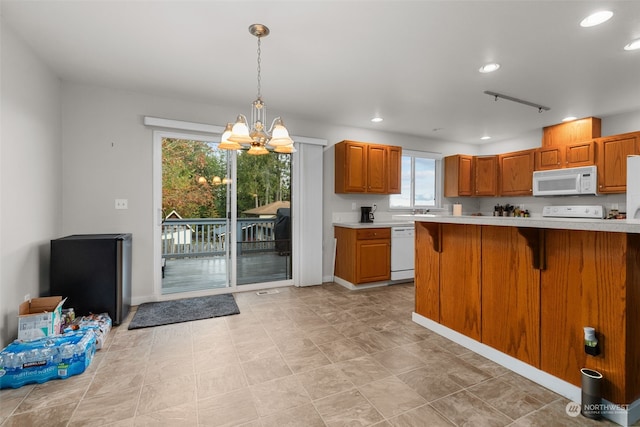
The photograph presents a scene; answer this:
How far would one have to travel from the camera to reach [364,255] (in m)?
4.24

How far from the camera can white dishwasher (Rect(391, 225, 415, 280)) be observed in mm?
4500

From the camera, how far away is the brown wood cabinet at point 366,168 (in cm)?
447

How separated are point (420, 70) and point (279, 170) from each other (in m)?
2.33

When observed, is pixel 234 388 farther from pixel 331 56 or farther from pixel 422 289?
pixel 331 56

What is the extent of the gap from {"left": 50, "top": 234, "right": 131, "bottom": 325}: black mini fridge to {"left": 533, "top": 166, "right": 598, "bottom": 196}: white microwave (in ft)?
19.2

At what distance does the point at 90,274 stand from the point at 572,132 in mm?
6599

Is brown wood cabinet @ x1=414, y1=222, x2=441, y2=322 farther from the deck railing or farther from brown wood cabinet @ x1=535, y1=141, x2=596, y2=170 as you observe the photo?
brown wood cabinet @ x1=535, y1=141, x2=596, y2=170

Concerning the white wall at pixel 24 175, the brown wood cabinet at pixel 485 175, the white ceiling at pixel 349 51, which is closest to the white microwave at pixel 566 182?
the brown wood cabinet at pixel 485 175

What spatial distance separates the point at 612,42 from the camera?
7.86 feet

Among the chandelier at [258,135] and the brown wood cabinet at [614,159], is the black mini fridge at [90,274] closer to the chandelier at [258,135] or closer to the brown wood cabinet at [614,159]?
the chandelier at [258,135]

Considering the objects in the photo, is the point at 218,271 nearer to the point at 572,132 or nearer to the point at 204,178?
the point at 204,178

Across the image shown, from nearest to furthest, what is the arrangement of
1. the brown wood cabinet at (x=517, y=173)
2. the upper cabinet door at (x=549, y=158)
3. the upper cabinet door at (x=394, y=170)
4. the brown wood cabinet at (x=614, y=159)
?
the brown wood cabinet at (x=614, y=159) → the upper cabinet door at (x=549, y=158) → the upper cabinet door at (x=394, y=170) → the brown wood cabinet at (x=517, y=173)

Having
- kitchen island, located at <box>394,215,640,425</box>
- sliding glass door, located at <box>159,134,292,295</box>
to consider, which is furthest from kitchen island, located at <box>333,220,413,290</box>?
kitchen island, located at <box>394,215,640,425</box>

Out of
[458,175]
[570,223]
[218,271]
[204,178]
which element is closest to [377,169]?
[458,175]
